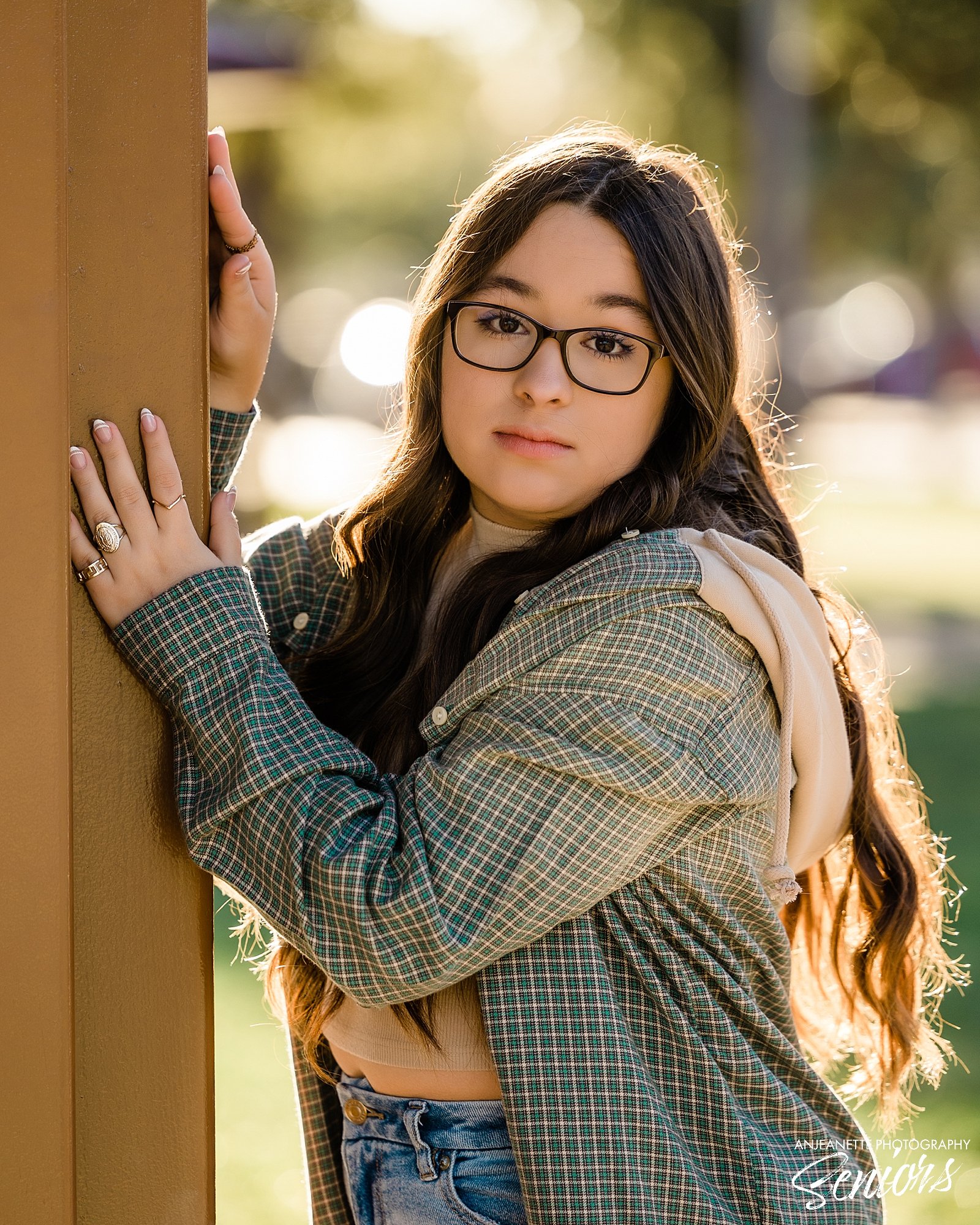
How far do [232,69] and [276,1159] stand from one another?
25.0ft

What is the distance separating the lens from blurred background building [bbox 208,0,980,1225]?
8766 mm

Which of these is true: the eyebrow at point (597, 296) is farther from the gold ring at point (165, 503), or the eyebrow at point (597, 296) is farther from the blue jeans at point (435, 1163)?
the blue jeans at point (435, 1163)

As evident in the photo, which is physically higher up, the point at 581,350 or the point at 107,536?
the point at 581,350

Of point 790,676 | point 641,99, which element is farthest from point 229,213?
point 641,99

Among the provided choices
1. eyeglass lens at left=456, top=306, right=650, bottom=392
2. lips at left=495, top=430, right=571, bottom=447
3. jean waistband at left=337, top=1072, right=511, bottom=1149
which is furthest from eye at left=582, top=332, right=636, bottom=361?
jean waistband at left=337, top=1072, right=511, bottom=1149

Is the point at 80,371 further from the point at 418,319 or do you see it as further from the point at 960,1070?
the point at 960,1070

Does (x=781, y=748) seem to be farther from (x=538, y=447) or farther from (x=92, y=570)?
(x=92, y=570)

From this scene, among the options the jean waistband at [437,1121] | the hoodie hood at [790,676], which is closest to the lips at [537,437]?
the hoodie hood at [790,676]

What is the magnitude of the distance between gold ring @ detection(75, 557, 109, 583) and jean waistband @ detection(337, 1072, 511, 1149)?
2.70 feet

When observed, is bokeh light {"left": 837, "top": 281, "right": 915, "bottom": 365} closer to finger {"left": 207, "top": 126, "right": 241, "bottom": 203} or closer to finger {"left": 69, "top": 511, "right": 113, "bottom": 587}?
finger {"left": 207, "top": 126, "right": 241, "bottom": 203}

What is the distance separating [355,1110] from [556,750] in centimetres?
66

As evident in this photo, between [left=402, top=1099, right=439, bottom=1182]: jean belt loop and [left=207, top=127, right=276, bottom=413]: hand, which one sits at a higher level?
[left=207, top=127, right=276, bottom=413]: hand

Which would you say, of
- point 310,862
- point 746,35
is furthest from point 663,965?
point 746,35

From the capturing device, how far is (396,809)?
1652 millimetres
